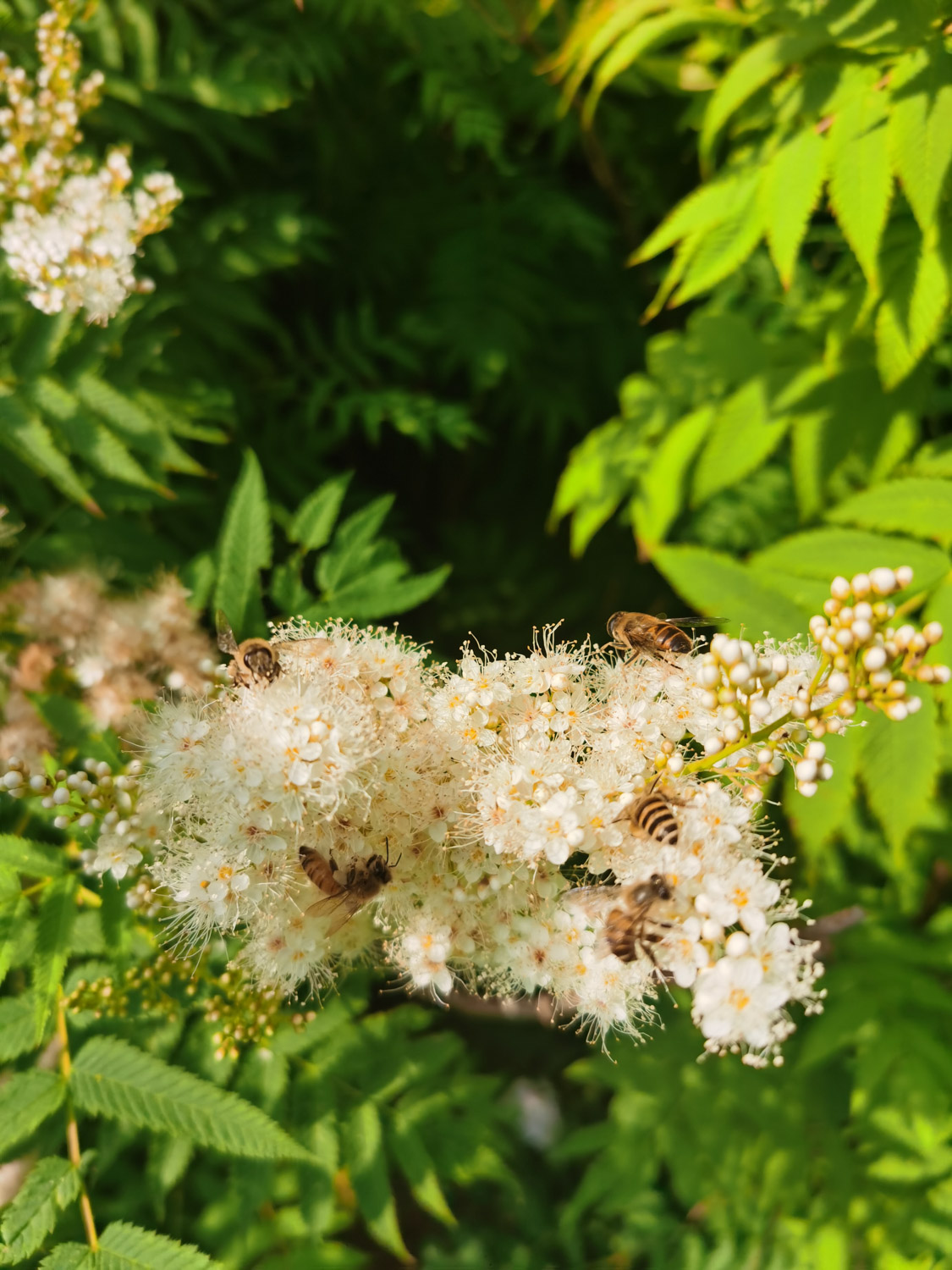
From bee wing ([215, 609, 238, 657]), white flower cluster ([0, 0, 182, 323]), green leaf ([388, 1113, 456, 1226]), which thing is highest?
white flower cluster ([0, 0, 182, 323])

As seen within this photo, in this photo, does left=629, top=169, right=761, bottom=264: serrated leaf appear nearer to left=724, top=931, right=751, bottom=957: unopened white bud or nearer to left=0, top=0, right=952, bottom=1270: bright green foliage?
left=0, top=0, right=952, bottom=1270: bright green foliage

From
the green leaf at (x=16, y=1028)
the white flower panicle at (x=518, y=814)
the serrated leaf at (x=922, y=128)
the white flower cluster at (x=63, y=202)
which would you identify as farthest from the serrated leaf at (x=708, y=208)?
the green leaf at (x=16, y=1028)

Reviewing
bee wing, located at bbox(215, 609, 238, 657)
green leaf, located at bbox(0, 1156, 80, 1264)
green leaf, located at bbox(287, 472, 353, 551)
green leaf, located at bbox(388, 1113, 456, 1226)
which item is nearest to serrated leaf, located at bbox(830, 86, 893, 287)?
green leaf, located at bbox(287, 472, 353, 551)

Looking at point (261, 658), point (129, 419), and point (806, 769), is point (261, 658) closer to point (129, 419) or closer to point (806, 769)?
point (129, 419)

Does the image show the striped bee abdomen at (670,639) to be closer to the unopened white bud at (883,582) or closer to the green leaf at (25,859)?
the unopened white bud at (883,582)

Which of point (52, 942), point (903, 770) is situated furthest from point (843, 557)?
point (52, 942)

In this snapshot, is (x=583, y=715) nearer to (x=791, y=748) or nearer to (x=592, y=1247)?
(x=791, y=748)
